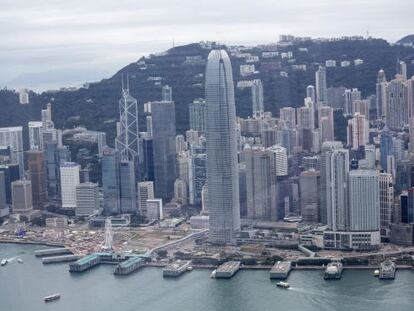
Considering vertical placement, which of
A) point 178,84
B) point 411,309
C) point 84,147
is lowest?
point 411,309

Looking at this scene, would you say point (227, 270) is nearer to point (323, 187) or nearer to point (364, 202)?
point (364, 202)

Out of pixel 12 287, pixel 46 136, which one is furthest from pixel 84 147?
pixel 12 287

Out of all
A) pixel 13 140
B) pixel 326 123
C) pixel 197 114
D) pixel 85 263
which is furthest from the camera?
pixel 13 140

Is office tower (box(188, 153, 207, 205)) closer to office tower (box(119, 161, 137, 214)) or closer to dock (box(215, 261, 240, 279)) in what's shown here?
office tower (box(119, 161, 137, 214))

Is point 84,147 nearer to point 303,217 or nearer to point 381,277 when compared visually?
point 303,217

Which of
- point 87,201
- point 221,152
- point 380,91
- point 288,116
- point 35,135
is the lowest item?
point 87,201

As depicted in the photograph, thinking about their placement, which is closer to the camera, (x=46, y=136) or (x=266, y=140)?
(x=266, y=140)

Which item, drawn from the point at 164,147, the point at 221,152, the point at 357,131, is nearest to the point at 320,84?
the point at 357,131

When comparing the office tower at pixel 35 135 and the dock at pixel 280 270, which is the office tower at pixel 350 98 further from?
the dock at pixel 280 270
